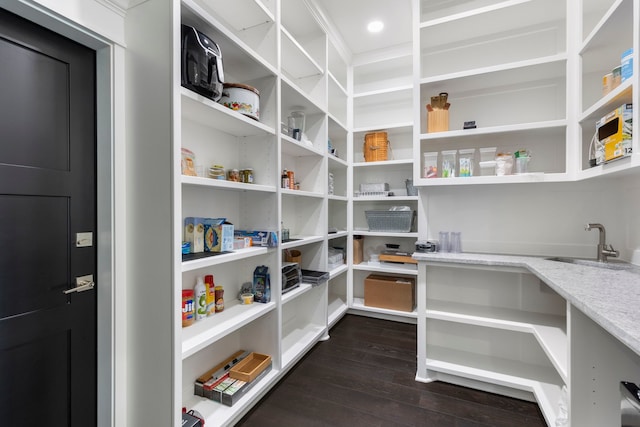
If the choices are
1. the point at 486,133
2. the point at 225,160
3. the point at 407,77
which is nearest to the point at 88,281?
the point at 225,160

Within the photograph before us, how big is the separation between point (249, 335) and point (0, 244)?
4.75ft

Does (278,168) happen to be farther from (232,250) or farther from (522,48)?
(522,48)

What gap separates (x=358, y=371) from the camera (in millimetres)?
2131

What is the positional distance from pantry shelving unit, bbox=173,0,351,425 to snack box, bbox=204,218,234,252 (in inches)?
4.0

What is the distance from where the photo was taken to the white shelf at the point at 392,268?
300 cm

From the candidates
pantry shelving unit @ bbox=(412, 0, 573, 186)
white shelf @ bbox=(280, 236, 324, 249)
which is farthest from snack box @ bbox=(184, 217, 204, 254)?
pantry shelving unit @ bbox=(412, 0, 573, 186)

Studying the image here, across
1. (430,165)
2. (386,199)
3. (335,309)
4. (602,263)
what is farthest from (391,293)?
(602,263)

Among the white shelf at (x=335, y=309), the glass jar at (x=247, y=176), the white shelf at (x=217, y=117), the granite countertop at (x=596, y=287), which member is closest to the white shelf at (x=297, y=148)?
the white shelf at (x=217, y=117)

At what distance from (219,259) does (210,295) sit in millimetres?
410

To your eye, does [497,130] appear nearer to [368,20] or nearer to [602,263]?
[602,263]

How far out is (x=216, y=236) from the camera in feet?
5.34

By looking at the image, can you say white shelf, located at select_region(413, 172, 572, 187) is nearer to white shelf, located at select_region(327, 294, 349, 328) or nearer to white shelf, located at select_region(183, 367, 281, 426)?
white shelf, located at select_region(327, 294, 349, 328)

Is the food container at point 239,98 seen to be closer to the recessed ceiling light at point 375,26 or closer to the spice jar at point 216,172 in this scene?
the spice jar at point 216,172

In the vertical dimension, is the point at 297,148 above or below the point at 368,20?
below
